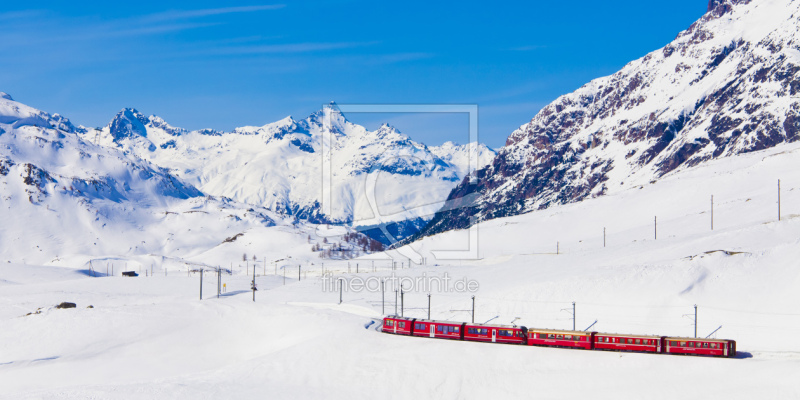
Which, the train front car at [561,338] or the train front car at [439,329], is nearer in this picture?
the train front car at [561,338]

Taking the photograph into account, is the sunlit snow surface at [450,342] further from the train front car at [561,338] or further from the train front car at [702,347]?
the train front car at [561,338]

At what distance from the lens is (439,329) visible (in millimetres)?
69938

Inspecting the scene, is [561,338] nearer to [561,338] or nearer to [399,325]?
[561,338]

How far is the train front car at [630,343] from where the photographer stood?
199 ft

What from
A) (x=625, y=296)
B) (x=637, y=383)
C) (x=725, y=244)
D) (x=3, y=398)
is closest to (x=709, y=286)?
(x=625, y=296)

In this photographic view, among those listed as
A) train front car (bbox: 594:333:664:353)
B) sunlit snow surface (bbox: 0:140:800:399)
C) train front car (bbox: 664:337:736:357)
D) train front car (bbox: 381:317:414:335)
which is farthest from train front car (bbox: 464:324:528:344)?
train front car (bbox: 664:337:736:357)

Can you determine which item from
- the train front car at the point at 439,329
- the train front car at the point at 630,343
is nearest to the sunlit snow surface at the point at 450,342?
the train front car at the point at 630,343

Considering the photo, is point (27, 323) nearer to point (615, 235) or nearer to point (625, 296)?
point (625, 296)

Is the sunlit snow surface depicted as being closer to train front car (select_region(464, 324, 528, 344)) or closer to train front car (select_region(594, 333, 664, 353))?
train front car (select_region(594, 333, 664, 353))

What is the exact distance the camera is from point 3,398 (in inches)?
2019

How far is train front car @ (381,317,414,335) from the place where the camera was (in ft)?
235

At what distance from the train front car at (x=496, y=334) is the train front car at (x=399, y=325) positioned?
633cm

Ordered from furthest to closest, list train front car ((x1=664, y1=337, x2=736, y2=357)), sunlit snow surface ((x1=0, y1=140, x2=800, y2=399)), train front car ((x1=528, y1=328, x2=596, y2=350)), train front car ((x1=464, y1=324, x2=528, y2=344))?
train front car ((x1=464, y1=324, x2=528, y2=344)), train front car ((x1=528, y1=328, x2=596, y2=350)), train front car ((x1=664, y1=337, x2=736, y2=357)), sunlit snow surface ((x1=0, y1=140, x2=800, y2=399))

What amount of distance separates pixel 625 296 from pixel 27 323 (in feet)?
236
